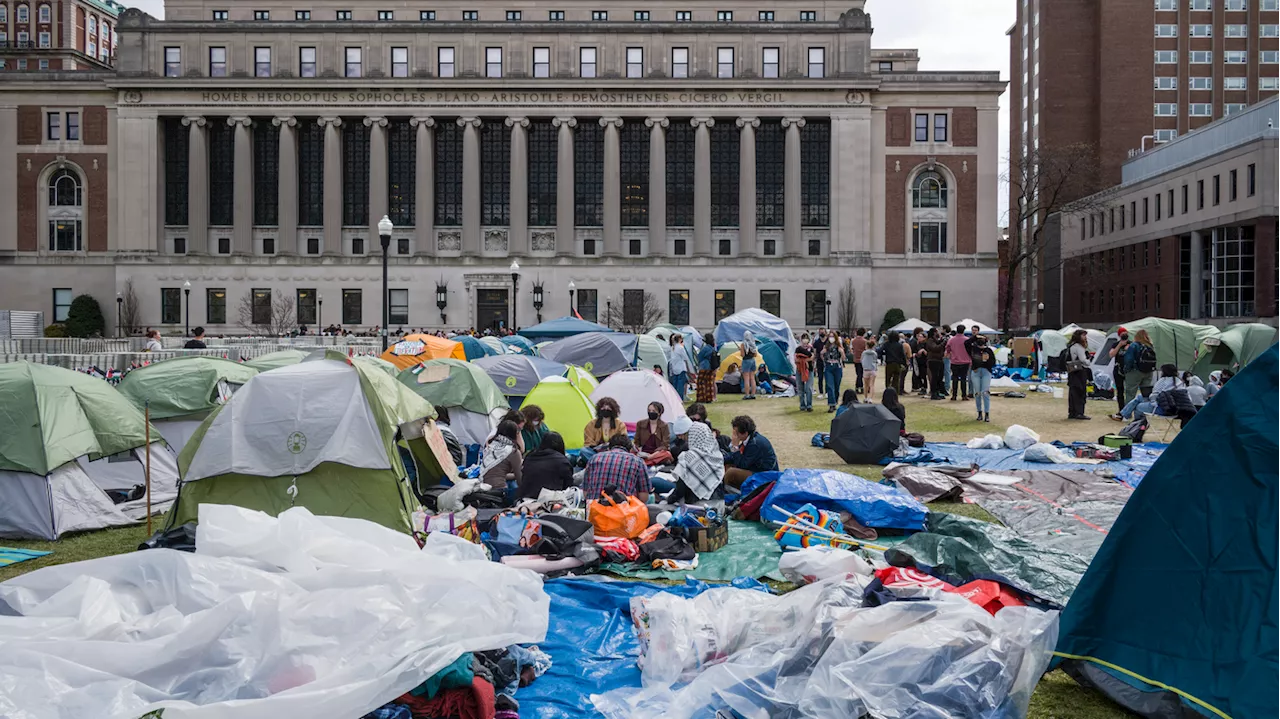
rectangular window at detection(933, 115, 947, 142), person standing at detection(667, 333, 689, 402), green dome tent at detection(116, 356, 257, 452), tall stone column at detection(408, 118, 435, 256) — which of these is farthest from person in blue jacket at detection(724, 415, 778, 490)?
rectangular window at detection(933, 115, 947, 142)

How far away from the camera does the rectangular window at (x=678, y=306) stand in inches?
2470

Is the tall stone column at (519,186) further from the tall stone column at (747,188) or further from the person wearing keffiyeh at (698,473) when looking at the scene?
the person wearing keffiyeh at (698,473)

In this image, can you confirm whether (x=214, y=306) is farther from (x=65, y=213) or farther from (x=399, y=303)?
(x=65, y=213)

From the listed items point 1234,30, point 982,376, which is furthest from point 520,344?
point 1234,30

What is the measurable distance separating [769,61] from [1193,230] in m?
27.1

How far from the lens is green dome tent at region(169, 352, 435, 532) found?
10656 mm

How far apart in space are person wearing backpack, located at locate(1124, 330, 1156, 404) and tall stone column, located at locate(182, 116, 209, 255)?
5603cm

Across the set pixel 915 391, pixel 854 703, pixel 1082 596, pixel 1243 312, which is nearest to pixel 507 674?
pixel 854 703

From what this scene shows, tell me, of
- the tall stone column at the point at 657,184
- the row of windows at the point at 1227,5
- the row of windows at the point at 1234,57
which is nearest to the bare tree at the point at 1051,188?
the row of windows at the point at 1234,57

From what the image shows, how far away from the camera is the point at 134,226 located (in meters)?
61.5

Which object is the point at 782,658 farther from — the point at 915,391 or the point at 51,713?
the point at 915,391

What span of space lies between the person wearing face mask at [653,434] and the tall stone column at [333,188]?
51.4m

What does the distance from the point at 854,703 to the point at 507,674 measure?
2.33 metres

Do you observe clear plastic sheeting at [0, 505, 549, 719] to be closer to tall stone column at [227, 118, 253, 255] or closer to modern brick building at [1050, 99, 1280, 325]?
modern brick building at [1050, 99, 1280, 325]
